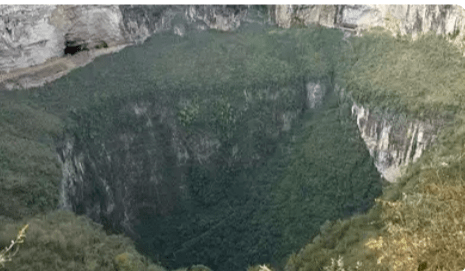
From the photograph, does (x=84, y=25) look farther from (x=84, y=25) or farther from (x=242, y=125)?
(x=242, y=125)

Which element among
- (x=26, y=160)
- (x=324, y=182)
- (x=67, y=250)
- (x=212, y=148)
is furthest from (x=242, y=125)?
(x=67, y=250)

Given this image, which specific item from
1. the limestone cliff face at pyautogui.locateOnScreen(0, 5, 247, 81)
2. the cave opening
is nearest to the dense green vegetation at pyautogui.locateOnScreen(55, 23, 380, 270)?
the limestone cliff face at pyautogui.locateOnScreen(0, 5, 247, 81)

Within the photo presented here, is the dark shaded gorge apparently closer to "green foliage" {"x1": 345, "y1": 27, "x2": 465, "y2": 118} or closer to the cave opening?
the cave opening

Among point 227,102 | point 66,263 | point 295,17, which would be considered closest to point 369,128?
point 227,102

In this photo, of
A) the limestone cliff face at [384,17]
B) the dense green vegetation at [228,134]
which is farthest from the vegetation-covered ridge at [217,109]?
the limestone cliff face at [384,17]

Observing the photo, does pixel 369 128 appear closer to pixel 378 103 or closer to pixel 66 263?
pixel 378 103

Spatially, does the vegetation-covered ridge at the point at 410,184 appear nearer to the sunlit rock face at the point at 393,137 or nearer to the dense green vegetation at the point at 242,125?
the dense green vegetation at the point at 242,125
